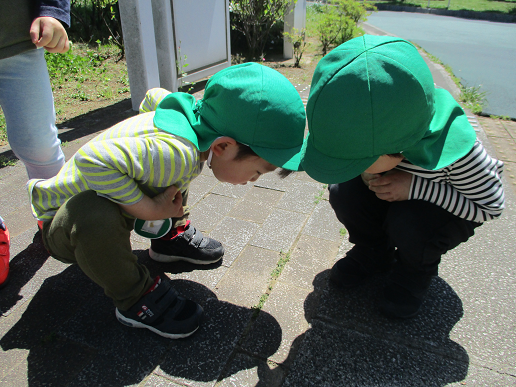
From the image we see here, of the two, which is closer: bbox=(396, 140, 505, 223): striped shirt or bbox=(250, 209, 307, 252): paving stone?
bbox=(396, 140, 505, 223): striped shirt

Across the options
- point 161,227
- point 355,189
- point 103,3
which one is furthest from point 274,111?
point 103,3

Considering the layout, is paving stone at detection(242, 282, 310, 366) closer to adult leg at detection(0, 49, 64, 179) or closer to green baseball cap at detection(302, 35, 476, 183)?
→ green baseball cap at detection(302, 35, 476, 183)

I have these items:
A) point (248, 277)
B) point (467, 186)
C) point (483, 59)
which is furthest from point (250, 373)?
point (483, 59)

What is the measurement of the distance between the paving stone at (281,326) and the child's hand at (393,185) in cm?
57

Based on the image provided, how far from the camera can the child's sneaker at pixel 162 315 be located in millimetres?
1581

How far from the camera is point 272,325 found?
1.66m

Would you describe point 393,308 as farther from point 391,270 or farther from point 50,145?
point 50,145

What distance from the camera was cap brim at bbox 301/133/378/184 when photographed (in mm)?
1280

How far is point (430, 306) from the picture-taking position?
177 centimetres

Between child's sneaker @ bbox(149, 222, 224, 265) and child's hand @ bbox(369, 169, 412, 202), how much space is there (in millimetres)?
843

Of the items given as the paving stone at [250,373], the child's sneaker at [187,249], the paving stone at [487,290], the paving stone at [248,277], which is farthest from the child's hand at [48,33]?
the paving stone at [487,290]

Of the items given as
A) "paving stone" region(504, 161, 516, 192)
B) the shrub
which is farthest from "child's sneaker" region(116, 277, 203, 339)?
the shrub

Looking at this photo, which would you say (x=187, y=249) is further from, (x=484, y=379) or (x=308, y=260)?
(x=484, y=379)

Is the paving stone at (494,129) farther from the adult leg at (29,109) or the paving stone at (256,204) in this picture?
the adult leg at (29,109)
